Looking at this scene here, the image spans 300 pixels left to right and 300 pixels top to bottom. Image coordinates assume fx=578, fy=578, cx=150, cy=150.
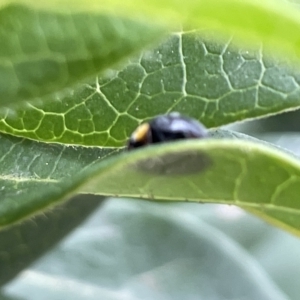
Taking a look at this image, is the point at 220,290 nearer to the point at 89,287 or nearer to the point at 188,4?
the point at 89,287

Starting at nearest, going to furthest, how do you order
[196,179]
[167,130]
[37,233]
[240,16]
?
[240,16]
[196,179]
[167,130]
[37,233]

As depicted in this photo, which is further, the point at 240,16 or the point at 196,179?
the point at 196,179

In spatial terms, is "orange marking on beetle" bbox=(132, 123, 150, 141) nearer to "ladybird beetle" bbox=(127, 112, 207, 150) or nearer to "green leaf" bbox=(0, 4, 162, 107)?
"ladybird beetle" bbox=(127, 112, 207, 150)

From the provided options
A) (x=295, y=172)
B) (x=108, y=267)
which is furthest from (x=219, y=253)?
(x=295, y=172)

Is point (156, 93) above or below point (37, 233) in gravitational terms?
above

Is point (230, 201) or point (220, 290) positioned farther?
point (220, 290)

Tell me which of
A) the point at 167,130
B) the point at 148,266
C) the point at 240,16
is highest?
the point at 240,16

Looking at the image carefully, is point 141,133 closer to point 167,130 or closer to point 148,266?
point 167,130

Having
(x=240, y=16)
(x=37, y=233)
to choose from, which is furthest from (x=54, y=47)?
(x=37, y=233)

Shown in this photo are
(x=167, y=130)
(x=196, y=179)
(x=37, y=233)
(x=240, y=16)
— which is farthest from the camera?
(x=37, y=233)
